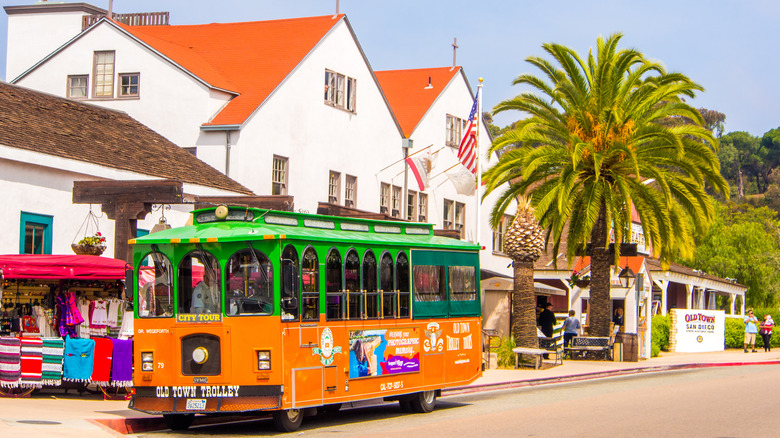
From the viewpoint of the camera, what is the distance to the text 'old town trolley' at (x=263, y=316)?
43.6ft

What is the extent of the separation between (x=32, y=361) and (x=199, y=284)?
14.2 ft

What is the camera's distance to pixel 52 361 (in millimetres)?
16422

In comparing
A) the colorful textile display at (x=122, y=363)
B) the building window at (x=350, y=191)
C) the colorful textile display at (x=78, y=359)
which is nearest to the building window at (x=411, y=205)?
the building window at (x=350, y=191)

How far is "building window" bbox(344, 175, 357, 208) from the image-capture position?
35.8 metres

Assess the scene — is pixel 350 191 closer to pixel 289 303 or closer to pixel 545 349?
pixel 545 349

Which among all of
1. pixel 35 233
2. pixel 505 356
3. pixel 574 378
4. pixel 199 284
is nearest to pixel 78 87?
pixel 35 233

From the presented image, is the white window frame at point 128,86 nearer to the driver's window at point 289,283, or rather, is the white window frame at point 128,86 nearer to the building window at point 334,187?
the building window at point 334,187

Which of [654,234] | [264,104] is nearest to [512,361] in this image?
[654,234]

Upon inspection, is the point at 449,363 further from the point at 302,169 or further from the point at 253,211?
the point at 302,169

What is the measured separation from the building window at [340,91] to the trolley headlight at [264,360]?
22116mm

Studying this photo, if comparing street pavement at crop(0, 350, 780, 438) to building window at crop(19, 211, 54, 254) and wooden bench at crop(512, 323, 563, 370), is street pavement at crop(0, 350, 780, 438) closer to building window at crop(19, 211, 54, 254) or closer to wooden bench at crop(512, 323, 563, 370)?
wooden bench at crop(512, 323, 563, 370)

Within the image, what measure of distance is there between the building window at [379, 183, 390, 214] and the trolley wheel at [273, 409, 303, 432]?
24.2m

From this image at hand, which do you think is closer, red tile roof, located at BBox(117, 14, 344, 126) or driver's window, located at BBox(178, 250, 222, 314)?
driver's window, located at BBox(178, 250, 222, 314)

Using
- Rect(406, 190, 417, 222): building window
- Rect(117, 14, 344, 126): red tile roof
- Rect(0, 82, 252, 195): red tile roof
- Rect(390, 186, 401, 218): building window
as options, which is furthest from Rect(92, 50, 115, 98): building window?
Rect(406, 190, 417, 222): building window
